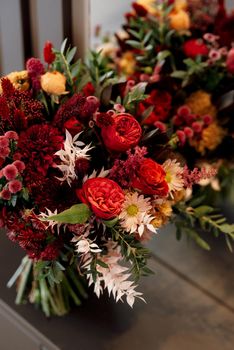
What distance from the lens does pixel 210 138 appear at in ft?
3.50

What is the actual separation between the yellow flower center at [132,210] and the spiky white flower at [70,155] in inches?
4.2

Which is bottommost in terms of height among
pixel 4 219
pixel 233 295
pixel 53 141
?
pixel 233 295

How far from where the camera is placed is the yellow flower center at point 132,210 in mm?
695

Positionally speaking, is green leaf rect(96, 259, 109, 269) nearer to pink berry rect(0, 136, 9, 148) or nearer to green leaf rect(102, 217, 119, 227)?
green leaf rect(102, 217, 119, 227)

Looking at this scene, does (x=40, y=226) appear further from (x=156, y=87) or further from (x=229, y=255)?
(x=229, y=255)

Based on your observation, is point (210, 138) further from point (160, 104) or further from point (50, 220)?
point (50, 220)

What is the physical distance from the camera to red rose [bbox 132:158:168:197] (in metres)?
0.69

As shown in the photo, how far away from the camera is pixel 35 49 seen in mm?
1171

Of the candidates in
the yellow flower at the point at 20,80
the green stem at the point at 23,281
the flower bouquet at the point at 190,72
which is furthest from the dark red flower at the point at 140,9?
the green stem at the point at 23,281

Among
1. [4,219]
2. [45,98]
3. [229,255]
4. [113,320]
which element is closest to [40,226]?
[4,219]

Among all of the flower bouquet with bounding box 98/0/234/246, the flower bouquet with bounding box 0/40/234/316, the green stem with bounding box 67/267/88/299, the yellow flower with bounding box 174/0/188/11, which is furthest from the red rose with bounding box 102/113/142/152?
the yellow flower with bounding box 174/0/188/11

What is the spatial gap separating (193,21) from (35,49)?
0.42 meters

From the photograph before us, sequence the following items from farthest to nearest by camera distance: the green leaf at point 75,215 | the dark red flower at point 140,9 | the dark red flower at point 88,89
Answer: the dark red flower at point 140,9 → the dark red flower at point 88,89 → the green leaf at point 75,215

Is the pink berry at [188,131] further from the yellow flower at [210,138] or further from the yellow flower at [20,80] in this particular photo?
the yellow flower at [20,80]
